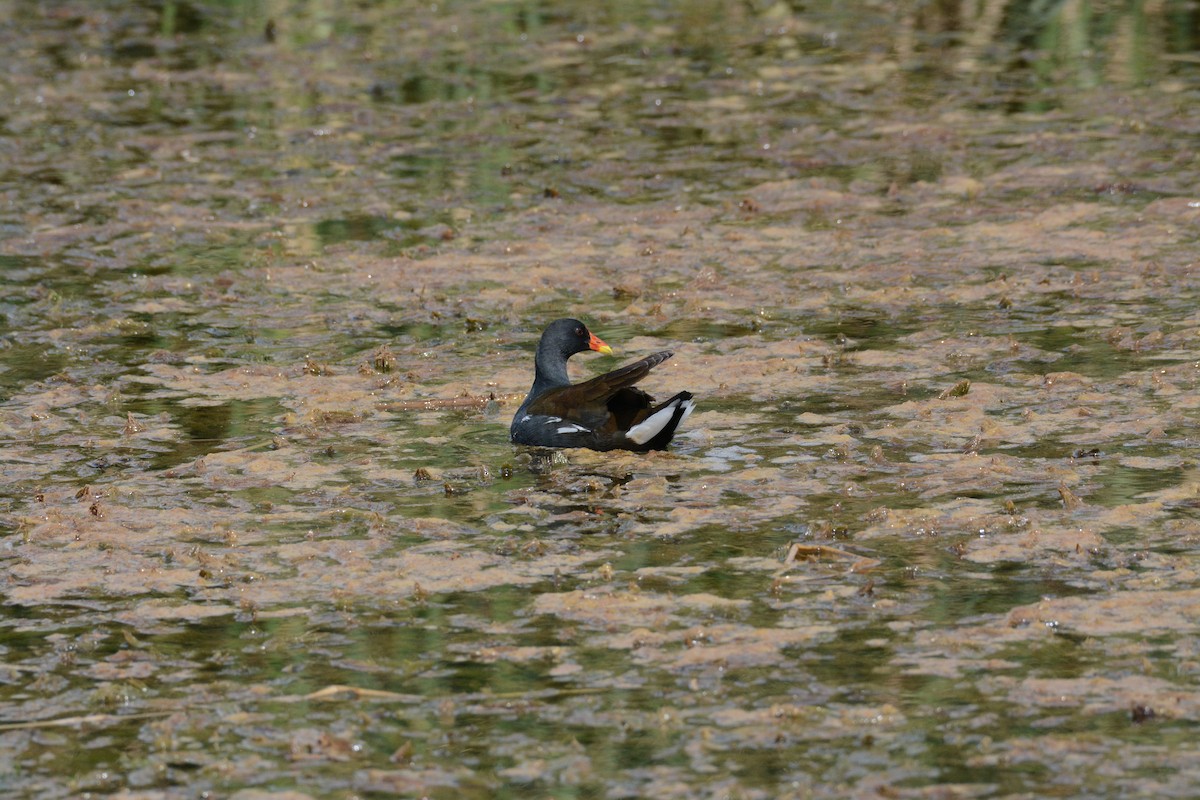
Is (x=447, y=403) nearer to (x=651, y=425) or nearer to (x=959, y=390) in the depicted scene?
(x=651, y=425)

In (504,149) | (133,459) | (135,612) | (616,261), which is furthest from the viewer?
(504,149)

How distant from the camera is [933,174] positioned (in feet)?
40.7

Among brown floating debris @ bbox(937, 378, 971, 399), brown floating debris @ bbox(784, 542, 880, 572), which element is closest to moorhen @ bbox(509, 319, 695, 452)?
brown floating debris @ bbox(937, 378, 971, 399)

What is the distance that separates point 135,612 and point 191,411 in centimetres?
247

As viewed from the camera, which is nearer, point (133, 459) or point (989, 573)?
point (989, 573)

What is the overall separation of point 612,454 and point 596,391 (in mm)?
269

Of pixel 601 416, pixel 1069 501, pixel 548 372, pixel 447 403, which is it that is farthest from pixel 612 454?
pixel 1069 501

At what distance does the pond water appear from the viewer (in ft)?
17.0

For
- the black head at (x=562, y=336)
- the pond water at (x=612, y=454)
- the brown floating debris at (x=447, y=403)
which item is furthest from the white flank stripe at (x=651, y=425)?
the brown floating debris at (x=447, y=403)

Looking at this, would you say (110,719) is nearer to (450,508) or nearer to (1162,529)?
(450,508)

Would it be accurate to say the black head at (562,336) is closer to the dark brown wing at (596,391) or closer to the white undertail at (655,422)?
the dark brown wing at (596,391)

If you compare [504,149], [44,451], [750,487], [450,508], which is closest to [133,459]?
[44,451]

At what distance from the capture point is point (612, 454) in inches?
309

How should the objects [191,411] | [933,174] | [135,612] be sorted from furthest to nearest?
[933,174], [191,411], [135,612]
